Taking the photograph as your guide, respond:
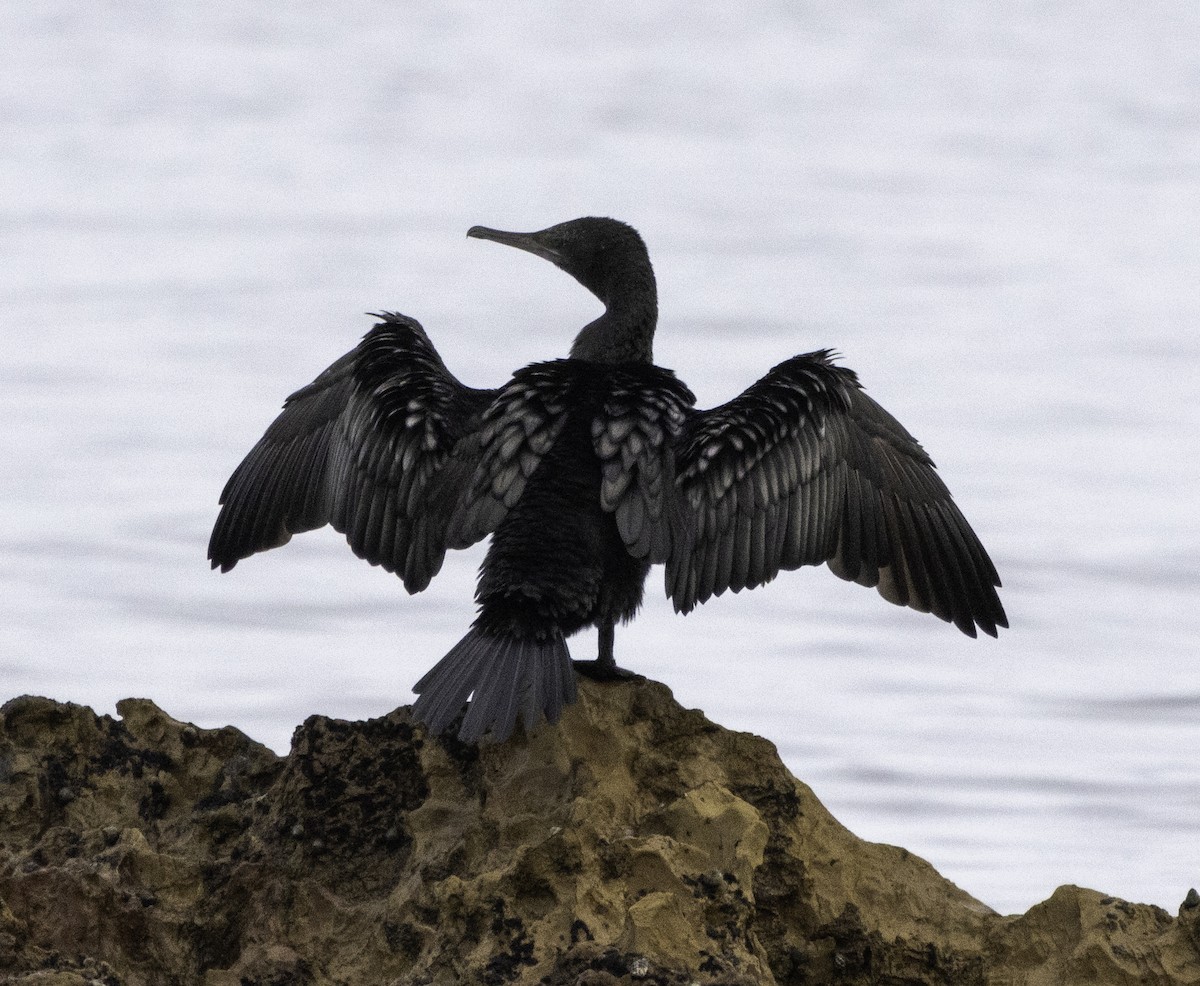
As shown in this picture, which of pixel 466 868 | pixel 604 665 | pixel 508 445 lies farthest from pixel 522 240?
pixel 466 868

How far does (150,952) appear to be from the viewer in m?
4.57

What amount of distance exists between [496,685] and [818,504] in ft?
5.75

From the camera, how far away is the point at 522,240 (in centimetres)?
764

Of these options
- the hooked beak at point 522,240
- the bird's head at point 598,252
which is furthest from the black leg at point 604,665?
the hooked beak at point 522,240

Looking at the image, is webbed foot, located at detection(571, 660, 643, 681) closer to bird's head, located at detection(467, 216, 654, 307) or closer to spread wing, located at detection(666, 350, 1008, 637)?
spread wing, located at detection(666, 350, 1008, 637)

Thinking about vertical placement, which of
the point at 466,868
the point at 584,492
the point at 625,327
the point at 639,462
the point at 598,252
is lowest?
the point at 466,868

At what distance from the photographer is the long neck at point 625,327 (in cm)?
668

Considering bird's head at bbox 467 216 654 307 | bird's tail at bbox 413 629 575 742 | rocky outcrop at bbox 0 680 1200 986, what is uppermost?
bird's head at bbox 467 216 654 307

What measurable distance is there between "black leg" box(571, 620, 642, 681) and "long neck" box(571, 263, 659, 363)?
1.37 m

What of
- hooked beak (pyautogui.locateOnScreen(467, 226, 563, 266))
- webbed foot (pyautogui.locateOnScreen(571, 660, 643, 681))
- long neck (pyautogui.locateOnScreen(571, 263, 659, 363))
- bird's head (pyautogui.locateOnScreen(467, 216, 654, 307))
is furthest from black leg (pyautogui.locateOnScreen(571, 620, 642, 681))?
hooked beak (pyautogui.locateOnScreen(467, 226, 563, 266))

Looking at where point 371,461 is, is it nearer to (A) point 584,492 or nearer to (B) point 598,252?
(A) point 584,492

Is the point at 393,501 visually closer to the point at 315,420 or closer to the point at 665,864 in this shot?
the point at 315,420

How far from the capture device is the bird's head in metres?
6.88

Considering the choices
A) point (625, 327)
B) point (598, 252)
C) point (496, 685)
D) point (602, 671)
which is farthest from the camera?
point (598, 252)
